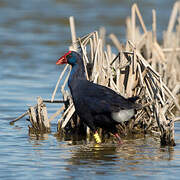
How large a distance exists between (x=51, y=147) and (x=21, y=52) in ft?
28.7

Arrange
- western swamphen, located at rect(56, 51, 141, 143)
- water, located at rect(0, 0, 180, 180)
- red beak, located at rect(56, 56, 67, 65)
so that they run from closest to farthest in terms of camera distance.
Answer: water, located at rect(0, 0, 180, 180) < western swamphen, located at rect(56, 51, 141, 143) < red beak, located at rect(56, 56, 67, 65)

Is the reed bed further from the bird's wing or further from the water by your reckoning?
the bird's wing

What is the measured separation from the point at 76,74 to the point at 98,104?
0.49 m

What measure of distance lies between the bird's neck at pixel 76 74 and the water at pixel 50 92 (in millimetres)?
734

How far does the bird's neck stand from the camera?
6.22m

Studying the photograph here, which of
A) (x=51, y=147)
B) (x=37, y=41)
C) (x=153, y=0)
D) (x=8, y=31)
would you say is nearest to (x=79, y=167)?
(x=51, y=147)

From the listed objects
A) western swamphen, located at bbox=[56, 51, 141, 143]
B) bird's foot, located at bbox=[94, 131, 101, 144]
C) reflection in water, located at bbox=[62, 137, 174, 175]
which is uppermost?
western swamphen, located at bbox=[56, 51, 141, 143]

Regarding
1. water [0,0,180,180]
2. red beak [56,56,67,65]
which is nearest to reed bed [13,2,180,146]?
water [0,0,180,180]

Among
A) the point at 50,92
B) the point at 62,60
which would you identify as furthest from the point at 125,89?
the point at 50,92

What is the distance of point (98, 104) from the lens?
599 centimetres

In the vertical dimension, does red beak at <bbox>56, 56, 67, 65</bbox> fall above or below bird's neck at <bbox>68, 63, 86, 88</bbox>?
above

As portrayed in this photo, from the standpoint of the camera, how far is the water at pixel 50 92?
5.22 m

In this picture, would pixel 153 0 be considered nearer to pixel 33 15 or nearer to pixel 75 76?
pixel 33 15

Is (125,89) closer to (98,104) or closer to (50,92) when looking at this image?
(98,104)
